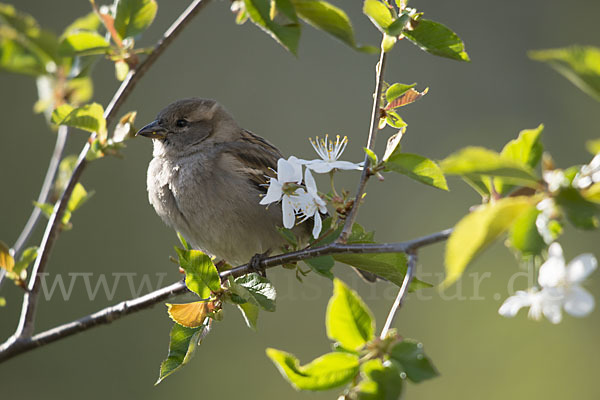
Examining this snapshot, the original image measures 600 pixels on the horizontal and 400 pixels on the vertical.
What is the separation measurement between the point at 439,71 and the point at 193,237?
5051 millimetres

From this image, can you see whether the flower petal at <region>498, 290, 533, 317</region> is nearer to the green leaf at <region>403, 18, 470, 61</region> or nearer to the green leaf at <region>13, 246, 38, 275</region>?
the green leaf at <region>403, 18, 470, 61</region>

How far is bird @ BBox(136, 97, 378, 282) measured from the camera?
9.45 ft

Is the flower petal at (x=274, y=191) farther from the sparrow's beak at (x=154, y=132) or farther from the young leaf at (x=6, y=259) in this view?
the sparrow's beak at (x=154, y=132)

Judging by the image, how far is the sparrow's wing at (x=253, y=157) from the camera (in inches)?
119

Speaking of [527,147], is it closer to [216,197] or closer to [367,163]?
[367,163]

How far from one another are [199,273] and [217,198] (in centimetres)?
129

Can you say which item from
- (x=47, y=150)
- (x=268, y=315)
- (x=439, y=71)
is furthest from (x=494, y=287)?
(x=47, y=150)

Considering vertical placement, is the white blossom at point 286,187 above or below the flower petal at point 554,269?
below

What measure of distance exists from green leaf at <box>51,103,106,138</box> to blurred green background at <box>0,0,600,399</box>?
11.0 ft

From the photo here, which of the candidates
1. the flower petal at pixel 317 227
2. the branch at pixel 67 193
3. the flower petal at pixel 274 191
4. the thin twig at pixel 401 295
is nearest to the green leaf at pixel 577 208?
the thin twig at pixel 401 295

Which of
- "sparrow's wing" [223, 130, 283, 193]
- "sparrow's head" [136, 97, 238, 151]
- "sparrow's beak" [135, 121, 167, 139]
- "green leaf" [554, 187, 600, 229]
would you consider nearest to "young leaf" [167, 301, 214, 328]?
"green leaf" [554, 187, 600, 229]

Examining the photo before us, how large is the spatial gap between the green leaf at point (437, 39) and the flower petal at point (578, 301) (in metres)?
0.50

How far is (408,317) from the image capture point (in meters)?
5.90

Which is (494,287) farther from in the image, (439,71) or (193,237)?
(193,237)
